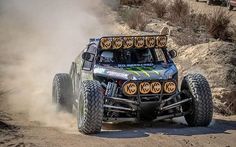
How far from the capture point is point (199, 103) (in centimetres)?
1048

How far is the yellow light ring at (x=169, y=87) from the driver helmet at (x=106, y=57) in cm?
146

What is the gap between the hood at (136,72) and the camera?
1045 cm

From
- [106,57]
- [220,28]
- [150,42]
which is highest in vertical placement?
[150,42]

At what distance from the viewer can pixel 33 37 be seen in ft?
83.6

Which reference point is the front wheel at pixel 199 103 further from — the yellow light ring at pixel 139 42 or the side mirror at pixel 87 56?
the side mirror at pixel 87 56

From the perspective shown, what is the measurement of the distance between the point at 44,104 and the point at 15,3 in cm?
1787

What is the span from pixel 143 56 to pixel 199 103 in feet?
5.58

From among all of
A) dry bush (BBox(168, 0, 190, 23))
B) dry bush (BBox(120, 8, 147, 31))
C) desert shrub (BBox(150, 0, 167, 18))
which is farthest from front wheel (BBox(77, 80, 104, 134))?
desert shrub (BBox(150, 0, 167, 18))

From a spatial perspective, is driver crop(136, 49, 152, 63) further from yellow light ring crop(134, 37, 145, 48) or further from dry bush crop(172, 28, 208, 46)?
dry bush crop(172, 28, 208, 46)

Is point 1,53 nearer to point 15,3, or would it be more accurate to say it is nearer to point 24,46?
point 24,46

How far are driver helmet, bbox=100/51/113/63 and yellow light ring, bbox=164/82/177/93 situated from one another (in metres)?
1.46

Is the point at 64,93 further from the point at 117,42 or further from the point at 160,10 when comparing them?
the point at 160,10

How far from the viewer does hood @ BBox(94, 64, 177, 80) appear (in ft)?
34.3

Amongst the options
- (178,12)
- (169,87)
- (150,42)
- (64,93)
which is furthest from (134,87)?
(178,12)
